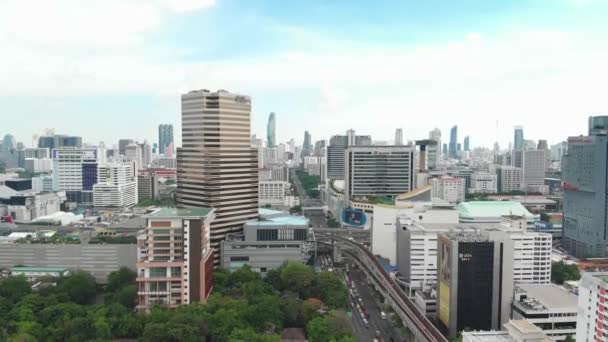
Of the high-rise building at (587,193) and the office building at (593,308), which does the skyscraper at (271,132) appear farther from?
the office building at (593,308)

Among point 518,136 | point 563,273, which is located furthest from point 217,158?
point 518,136

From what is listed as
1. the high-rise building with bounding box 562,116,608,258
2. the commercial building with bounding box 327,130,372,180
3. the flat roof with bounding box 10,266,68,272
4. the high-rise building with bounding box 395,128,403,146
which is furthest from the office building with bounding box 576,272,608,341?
the high-rise building with bounding box 395,128,403,146

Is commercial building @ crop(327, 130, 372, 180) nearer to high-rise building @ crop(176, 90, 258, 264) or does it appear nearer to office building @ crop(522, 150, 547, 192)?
office building @ crop(522, 150, 547, 192)

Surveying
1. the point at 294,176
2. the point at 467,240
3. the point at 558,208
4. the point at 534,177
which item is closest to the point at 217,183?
the point at 467,240

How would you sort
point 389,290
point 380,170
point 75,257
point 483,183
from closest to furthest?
point 389,290, point 75,257, point 380,170, point 483,183

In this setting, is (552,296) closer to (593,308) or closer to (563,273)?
(593,308)

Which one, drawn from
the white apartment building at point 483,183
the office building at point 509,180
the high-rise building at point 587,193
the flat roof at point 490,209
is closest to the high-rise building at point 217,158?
the flat roof at point 490,209

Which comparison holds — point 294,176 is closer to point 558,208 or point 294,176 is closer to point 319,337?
point 558,208
